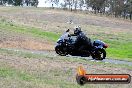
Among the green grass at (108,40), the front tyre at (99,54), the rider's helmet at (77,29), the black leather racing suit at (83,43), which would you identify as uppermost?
the rider's helmet at (77,29)

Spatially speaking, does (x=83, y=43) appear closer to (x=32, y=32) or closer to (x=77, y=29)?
(x=77, y=29)

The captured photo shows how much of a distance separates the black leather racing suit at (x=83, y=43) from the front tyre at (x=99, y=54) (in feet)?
1.86

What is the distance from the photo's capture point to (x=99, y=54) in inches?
861

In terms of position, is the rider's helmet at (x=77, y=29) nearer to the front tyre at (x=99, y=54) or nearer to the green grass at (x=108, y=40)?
the front tyre at (x=99, y=54)

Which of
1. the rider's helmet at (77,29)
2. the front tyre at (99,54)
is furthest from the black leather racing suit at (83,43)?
the front tyre at (99,54)

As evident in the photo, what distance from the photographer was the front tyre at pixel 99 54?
21.5 meters

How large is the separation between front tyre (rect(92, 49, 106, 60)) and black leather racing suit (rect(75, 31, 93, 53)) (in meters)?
0.57

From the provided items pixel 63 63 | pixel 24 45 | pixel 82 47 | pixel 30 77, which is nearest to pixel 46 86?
pixel 30 77

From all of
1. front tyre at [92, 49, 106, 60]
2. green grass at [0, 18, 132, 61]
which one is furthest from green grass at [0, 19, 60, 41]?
front tyre at [92, 49, 106, 60]

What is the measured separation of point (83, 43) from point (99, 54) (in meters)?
1.39

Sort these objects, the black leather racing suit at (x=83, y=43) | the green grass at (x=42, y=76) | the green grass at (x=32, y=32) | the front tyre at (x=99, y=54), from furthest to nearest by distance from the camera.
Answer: the green grass at (x=32, y=32) → the front tyre at (x=99, y=54) → the black leather racing suit at (x=83, y=43) → the green grass at (x=42, y=76)

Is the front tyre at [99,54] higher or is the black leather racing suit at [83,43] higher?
the black leather racing suit at [83,43]

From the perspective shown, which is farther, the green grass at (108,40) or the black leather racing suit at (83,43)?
the green grass at (108,40)

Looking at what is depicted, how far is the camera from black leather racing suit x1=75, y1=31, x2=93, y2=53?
2074cm
